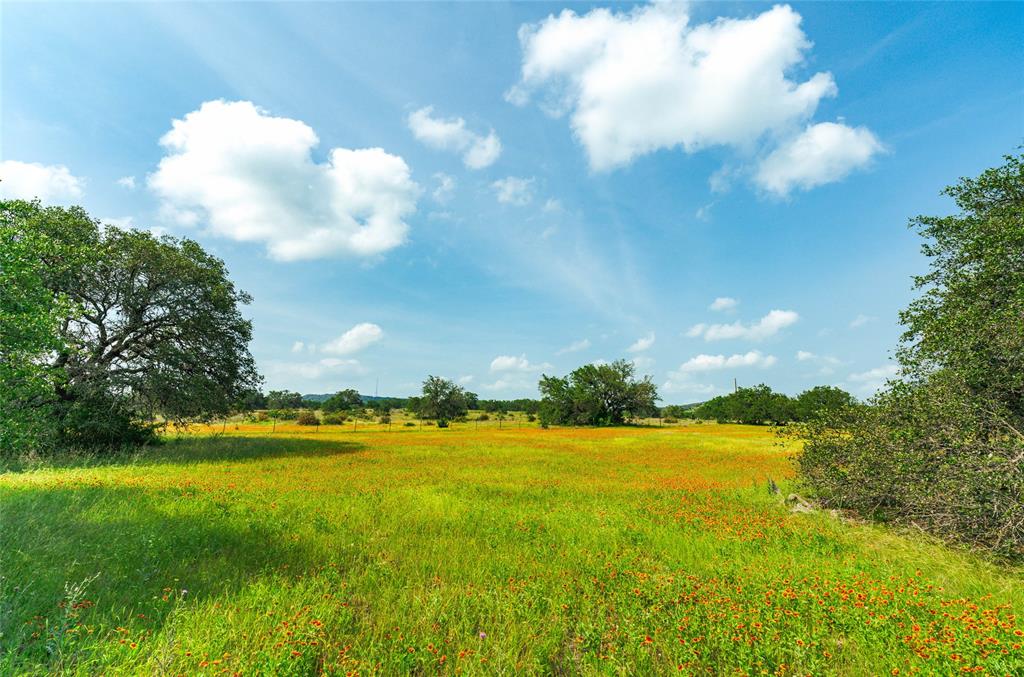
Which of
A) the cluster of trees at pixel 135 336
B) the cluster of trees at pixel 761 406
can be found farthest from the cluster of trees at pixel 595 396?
the cluster of trees at pixel 135 336

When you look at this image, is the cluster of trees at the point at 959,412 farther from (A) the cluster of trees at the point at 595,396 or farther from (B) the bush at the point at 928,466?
(A) the cluster of trees at the point at 595,396

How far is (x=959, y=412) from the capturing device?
31.2ft

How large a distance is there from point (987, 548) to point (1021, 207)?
8427 millimetres

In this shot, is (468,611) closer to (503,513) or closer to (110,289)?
(503,513)

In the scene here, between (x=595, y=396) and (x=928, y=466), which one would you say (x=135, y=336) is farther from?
(x=595, y=396)

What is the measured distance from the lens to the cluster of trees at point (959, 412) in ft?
28.0

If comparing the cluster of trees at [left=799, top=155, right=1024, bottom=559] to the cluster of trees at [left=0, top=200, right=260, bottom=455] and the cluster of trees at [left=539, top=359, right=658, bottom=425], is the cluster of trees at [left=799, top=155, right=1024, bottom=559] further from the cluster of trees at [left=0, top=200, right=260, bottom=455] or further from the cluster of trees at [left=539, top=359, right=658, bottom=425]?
the cluster of trees at [left=539, top=359, right=658, bottom=425]

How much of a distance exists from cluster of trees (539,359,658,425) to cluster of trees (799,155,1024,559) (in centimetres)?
6881

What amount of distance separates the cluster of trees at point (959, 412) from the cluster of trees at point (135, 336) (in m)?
30.5

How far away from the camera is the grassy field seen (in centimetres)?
455

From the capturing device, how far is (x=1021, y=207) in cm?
994

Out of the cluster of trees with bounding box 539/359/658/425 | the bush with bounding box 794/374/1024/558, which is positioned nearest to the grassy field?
the bush with bounding box 794/374/1024/558

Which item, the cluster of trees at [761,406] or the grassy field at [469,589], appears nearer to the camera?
the grassy field at [469,589]

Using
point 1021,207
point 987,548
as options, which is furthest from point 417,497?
point 1021,207
